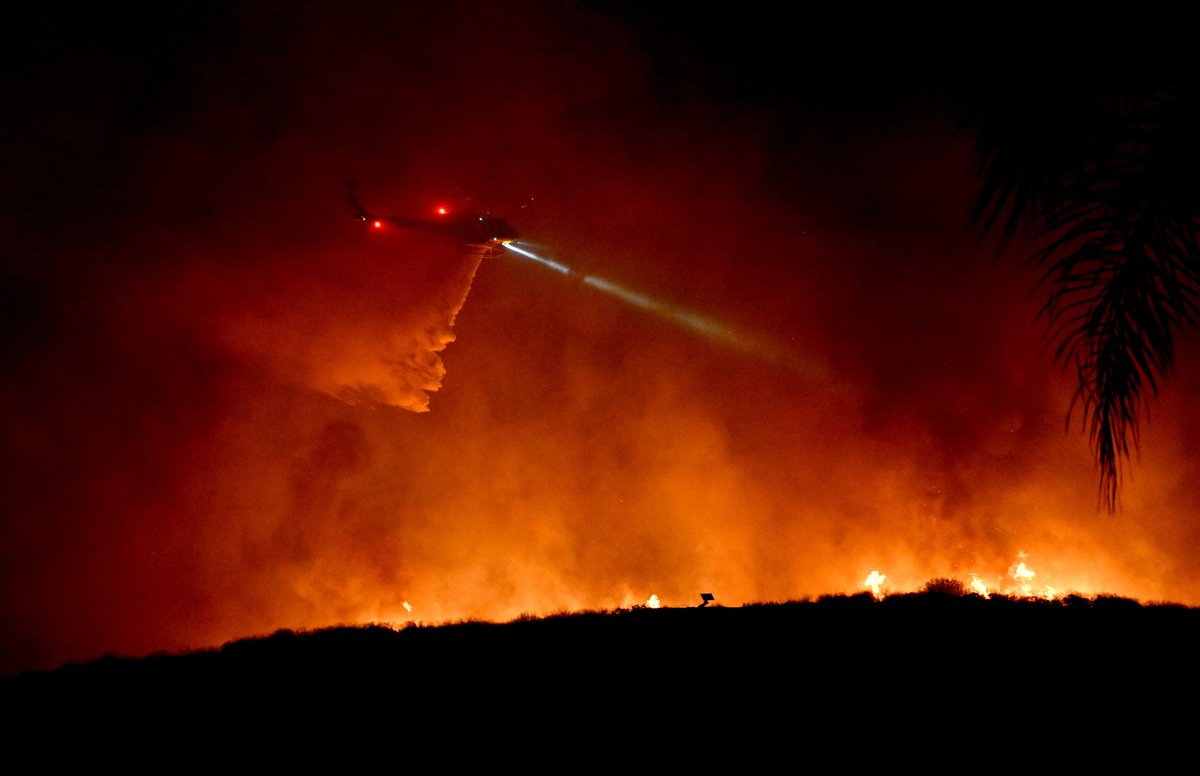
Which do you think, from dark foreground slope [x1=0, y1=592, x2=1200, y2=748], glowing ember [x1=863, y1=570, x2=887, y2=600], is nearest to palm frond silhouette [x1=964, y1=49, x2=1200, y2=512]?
dark foreground slope [x1=0, y1=592, x2=1200, y2=748]

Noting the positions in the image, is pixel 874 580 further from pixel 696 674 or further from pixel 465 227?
pixel 465 227

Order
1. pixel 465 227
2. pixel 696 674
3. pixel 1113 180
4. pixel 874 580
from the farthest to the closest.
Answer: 1. pixel 874 580
2. pixel 465 227
3. pixel 696 674
4. pixel 1113 180

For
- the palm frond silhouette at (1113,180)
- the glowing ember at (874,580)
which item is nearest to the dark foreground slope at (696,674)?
the palm frond silhouette at (1113,180)

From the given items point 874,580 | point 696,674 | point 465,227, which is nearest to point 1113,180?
point 696,674

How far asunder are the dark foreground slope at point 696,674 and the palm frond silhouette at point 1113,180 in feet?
7.61

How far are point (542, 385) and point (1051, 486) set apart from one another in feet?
38.2

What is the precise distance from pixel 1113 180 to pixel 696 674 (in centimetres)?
329

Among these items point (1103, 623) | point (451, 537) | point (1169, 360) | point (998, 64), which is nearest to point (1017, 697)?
point (1103, 623)

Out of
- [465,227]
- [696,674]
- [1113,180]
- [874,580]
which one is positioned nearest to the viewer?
[1113,180]

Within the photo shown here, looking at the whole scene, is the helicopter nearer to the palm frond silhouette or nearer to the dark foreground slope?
the dark foreground slope

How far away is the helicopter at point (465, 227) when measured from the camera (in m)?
11.6

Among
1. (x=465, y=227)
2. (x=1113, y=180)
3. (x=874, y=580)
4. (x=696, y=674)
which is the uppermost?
(x=465, y=227)

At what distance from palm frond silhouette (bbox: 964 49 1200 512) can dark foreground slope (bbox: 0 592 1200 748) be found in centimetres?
232

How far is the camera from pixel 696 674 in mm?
3730
